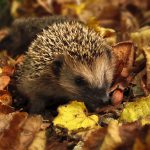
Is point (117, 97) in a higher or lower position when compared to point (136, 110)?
lower

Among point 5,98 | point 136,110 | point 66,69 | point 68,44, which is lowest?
point 5,98

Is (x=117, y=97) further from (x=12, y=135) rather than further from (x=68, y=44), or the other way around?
(x=12, y=135)

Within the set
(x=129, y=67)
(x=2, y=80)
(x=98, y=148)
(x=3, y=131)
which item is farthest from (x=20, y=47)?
(x=98, y=148)

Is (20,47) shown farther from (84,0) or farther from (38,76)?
(84,0)

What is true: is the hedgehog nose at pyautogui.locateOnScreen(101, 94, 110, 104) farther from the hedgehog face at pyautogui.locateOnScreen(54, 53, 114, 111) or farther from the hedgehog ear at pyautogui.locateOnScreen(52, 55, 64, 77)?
the hedgehog ear at pyautogui.locateOnScreen(52, 55, 64, 77)

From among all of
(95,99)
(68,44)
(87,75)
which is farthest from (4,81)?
→ (95,99)

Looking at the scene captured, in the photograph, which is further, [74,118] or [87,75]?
[87,75]

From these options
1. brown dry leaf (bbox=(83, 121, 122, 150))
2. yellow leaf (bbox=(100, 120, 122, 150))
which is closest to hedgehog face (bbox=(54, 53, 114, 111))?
brown dry leaf (bbox=(83, 121, 122, 150))
